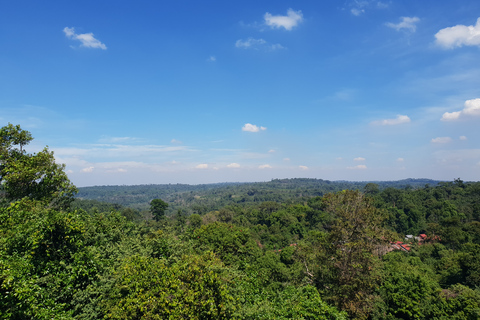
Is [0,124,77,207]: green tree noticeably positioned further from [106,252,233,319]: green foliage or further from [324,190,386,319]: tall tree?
[324,190,386,319]: tall tree

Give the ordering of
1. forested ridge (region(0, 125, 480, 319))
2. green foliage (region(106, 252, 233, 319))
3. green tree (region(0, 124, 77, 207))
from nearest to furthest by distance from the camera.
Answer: green foliage (region(106, 252, 233, 319)), forested ridge (region(0, 125, 480, 319)), green tree (region(0, 124, 77, 207))

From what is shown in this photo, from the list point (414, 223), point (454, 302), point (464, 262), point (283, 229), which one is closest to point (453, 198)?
point (414, 223)

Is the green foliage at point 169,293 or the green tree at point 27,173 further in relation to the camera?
the green tree at point 27,173

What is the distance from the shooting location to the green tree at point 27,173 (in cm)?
1538

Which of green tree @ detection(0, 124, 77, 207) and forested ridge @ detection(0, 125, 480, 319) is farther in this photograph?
green tree @ detection(0, 124, 77, 207)

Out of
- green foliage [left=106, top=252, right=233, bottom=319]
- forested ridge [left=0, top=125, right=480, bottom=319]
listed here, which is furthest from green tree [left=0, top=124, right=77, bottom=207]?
green foliage [left=106, top=252, right=233, bottom=319]

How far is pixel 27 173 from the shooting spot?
15.6 metres

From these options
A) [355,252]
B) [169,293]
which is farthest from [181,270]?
[355,252]

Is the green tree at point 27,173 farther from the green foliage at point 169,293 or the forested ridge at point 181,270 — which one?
the green foliage at point 169,293

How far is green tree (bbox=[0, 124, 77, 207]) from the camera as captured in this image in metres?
15.4

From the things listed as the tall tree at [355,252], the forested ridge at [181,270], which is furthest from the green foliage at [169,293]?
the tall tree at [355,252]

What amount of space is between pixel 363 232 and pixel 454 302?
23.4 feet

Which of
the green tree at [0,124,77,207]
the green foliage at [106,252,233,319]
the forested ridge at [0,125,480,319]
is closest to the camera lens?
the green foliage at [106,252,233,319]

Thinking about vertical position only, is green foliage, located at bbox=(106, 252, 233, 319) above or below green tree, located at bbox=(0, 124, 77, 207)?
below
